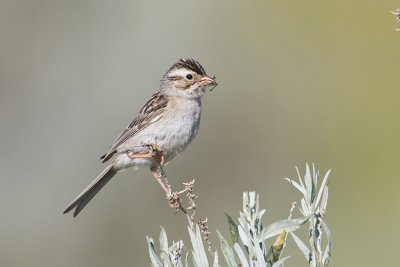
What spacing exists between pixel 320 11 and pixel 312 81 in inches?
34.5

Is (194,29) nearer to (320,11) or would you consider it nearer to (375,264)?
(320,11)

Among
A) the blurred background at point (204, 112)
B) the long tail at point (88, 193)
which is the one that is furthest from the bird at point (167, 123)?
the blurred background at point (204, 112)

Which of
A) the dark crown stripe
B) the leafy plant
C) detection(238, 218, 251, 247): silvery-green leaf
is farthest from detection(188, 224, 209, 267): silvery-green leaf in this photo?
the dark crown stripe

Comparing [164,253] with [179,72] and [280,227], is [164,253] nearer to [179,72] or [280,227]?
[280,227]

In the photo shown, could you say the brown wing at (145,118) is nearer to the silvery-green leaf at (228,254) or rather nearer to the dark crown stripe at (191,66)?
the dark crown stripe at (191,66)

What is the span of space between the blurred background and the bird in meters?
1.30

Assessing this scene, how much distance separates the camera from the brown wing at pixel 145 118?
18.9ft

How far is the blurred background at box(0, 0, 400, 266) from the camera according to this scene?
8031 millimetres

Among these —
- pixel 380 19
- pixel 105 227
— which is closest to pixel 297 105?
pixel 380 19

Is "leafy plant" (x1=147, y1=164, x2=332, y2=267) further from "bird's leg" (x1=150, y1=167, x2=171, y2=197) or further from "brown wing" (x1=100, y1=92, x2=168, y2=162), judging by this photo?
"brown wing" (x1=100, y1=92, x2=168, y2=162)

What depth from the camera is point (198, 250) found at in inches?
83.5

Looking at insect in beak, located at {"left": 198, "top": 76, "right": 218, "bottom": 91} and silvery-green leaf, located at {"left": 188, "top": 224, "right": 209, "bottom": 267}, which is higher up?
insect in beak, located at {"left": 198, "top": 76, "right": 218, "bottom": 91}

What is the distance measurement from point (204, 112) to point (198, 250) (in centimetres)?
757

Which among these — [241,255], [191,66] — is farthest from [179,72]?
[241,255]
